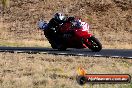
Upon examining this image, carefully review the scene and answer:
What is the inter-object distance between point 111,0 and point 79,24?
3109cm

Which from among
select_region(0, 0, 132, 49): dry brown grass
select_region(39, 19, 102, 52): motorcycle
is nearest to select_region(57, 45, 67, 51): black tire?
select_region(39, 19, 102, 52): motorcycle

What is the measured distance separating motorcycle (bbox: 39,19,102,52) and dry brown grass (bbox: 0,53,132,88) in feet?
7.59

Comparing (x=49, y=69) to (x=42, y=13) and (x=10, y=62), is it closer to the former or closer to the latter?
(x=10, y=62)

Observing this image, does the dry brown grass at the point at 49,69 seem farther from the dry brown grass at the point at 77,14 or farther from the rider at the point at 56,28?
the dry brown grass at the point at 77,14

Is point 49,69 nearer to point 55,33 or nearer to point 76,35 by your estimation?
point 76,35

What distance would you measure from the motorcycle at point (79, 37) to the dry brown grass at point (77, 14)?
2154 centimetres

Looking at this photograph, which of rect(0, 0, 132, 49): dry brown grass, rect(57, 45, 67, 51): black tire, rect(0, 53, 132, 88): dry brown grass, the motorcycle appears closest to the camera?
rect(0, 53, 132, 88): dry brown grass

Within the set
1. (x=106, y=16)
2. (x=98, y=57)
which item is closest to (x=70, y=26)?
(x=98, y=57)

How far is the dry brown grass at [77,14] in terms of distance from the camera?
149 feet

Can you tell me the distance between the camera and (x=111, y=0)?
52.1 metres

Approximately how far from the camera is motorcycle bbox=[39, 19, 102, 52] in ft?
69.0

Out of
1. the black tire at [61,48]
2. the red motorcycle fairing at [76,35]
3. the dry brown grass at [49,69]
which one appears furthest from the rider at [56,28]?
the dry brown grass at [49,69]

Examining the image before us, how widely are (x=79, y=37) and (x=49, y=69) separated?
18.7 ft

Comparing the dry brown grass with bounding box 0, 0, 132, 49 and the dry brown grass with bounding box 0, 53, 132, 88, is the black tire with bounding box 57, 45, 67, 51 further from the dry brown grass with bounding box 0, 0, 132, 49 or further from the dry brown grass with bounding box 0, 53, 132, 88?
the dry brown grass with bounding box 0, 0, 132, 49
